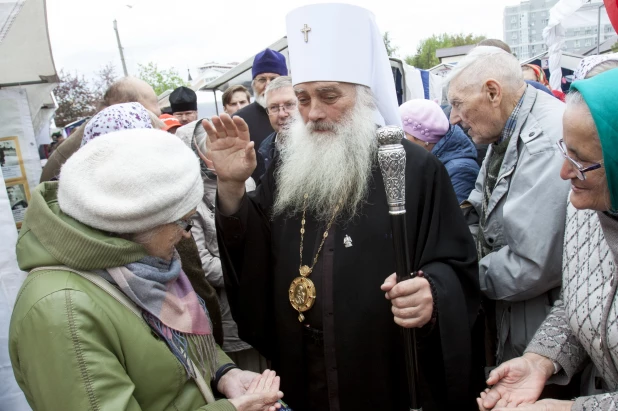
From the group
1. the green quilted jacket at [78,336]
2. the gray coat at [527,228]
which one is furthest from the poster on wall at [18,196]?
the gray coat at [527,228]

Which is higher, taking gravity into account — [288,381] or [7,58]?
[7,58]

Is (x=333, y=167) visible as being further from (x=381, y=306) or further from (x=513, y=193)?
(x=513, y=193)

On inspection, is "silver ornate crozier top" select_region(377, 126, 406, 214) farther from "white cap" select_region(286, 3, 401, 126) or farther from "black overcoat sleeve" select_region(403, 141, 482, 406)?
"white cap" select_region(286, 3, 401, 126)

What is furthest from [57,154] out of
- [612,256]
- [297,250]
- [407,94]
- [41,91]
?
[407,94]

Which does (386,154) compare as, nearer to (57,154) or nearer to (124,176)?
(124,176)

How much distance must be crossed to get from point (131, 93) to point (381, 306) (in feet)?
9.30

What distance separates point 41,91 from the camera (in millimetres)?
3904

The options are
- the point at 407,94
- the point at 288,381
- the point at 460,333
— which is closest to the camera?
the point at 460,333

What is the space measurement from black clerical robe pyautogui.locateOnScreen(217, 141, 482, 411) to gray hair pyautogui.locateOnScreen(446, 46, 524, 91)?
0.72 meters

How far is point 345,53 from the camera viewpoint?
2.45 metres

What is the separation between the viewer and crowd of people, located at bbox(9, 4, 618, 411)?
1.57 m

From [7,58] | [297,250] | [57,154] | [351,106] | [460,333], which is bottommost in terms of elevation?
[460,333]

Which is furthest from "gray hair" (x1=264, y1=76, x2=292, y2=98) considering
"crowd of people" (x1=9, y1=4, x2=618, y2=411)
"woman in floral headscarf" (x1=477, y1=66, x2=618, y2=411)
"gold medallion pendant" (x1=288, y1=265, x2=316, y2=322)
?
"woman in floral headscarf" (x1=477, y1=66, x2=618, y2=411)

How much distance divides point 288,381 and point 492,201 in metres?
1.35
